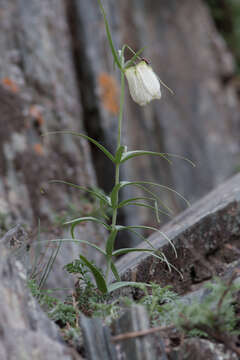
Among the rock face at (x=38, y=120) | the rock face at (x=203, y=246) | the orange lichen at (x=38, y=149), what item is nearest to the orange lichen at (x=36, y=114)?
the rock face at (x=38, y=120)

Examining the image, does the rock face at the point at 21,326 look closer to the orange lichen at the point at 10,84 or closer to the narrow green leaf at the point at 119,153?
the narrow green leaf at the point at 119,153

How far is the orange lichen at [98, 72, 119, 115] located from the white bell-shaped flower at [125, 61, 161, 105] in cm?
265

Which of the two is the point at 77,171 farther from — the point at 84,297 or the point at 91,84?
the point at 84,297

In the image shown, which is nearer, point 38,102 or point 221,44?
point 38,102

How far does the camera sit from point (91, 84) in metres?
4.00

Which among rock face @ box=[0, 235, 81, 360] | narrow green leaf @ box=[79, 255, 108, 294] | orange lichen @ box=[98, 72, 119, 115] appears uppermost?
orange lichen @ box=[98, 72, 119, 115]

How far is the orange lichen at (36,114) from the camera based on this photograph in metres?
3.20

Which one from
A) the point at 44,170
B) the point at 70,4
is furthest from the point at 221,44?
the point at 44,170

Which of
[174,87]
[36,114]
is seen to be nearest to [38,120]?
[36,114]

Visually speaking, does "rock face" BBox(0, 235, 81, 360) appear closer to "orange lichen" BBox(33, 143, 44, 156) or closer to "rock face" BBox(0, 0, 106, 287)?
"rock face" BBox(0, 0, 106, 287)

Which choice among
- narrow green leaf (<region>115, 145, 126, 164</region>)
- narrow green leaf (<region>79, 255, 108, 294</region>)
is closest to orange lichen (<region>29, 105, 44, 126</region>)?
narrow green leaf (<region>115, 145, 126, 164</region>)

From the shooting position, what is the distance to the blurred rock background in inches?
118

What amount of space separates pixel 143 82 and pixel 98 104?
269 cm

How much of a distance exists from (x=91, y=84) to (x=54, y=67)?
1.80ft
